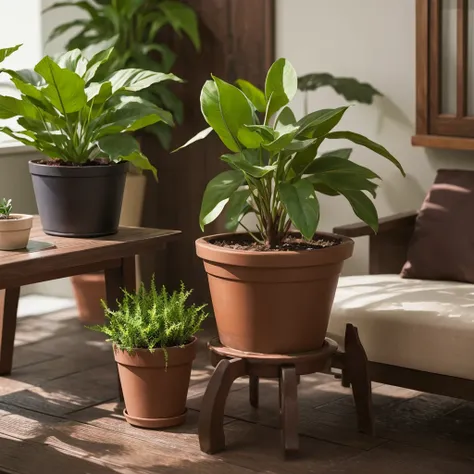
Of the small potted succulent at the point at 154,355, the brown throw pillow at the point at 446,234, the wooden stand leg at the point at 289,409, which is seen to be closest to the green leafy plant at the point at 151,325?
the small potted succulent at the point at 154,355

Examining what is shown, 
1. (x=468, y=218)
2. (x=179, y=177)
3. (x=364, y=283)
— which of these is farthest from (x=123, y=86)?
(x=179, y=177)

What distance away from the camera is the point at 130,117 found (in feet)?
11.8

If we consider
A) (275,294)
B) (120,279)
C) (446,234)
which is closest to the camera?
(275,294)

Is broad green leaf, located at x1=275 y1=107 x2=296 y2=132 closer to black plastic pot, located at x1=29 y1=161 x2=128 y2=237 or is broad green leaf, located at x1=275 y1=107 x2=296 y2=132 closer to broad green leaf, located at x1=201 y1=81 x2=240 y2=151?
broad green leaf, located at x1=201 y1=81 x2=240 y2=151

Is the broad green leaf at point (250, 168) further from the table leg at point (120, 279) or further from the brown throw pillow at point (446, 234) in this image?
the brown throw pillow at point (446, 234)

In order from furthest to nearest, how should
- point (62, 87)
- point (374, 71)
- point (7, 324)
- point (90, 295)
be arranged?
point (90, 295)
point (374, 71)
point (7, 324)
point (62, 87)

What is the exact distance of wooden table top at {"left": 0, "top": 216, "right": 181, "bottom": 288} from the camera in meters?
3.31

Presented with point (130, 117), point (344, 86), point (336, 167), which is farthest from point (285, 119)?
point (344, 86)

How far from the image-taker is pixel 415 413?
378 cm

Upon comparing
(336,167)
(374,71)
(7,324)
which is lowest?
(7,324)

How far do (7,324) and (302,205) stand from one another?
1.55 m

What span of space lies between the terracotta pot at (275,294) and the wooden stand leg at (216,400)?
9 cm

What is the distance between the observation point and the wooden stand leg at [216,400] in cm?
336

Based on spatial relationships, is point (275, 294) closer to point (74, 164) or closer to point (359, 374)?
point (359, 374)
